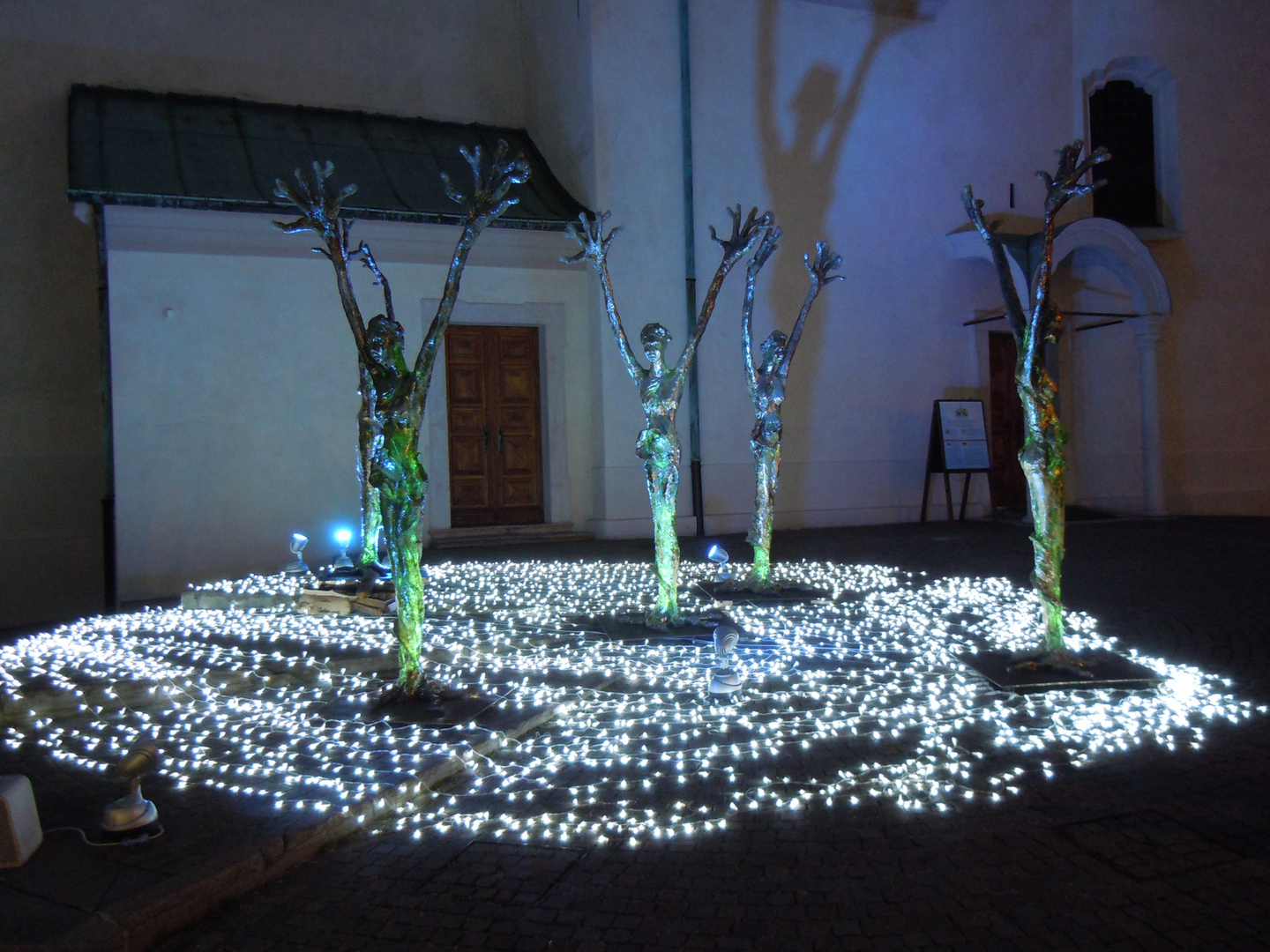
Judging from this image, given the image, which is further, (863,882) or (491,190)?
(491,190)

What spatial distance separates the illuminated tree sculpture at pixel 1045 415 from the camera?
472 centimetres

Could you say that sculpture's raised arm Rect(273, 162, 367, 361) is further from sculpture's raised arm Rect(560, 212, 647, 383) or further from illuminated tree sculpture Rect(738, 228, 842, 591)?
illuminated tree sculpture Rect(738, 228, 842, 591)

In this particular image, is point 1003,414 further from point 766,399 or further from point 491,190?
point 491,190

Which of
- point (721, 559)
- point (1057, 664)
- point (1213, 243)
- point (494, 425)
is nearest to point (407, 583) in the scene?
point (721, 559)

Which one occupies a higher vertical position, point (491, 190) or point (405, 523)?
point (491, 190)

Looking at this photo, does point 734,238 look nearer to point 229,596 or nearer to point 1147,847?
point 1147,847

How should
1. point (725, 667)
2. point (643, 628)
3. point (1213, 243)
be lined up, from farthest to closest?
1. point (1213, 243)
2. point (643, 628)
3. point (725, 667)

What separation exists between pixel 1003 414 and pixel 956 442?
2.03 m

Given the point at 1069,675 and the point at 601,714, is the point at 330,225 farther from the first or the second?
the point at 1069,675

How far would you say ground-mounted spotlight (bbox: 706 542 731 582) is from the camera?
279 inches

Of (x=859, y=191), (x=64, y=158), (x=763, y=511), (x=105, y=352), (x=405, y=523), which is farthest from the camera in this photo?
(x=859, y=191)

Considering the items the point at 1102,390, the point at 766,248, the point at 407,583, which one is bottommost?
the point at 407,583

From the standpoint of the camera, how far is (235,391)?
32.9 feet

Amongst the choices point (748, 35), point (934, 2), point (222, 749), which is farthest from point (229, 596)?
point (934, 2)
